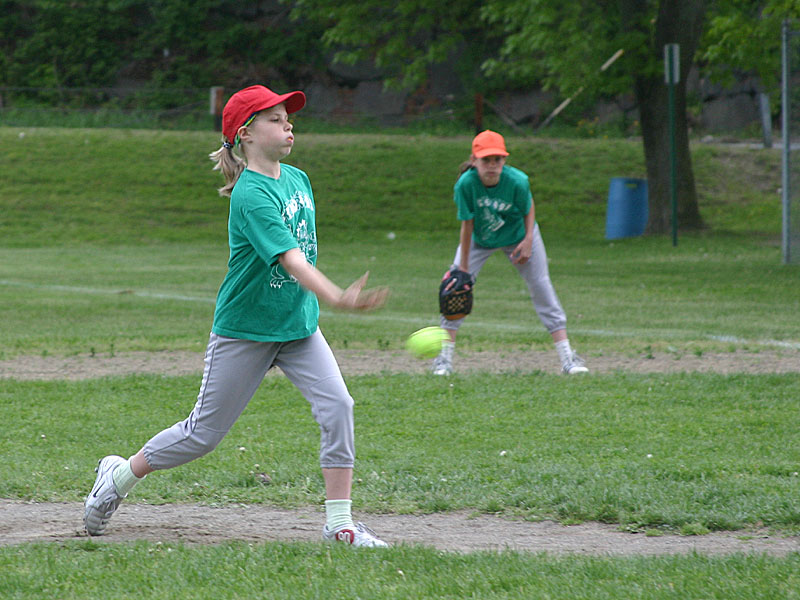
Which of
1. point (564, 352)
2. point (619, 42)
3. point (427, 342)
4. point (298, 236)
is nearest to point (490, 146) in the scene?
point (564, 352)

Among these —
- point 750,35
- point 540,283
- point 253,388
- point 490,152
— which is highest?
point 750,35

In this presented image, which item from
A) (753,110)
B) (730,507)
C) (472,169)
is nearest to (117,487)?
(730,507)

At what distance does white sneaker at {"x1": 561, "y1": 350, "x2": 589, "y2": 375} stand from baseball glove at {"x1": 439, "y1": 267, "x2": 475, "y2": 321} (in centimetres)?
121

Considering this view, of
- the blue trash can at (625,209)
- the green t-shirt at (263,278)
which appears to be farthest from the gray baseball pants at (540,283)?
the blue trash can at (625,209)

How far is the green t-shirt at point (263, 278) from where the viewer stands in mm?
4332

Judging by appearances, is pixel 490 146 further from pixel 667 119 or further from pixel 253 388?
pixel 667 119

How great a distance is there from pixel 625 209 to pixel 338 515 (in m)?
19.1

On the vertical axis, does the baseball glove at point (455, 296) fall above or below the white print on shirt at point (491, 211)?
below

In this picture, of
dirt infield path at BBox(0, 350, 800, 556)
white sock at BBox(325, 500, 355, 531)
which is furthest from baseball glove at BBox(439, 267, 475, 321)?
white sock at BBox(325, 500, 355, 531)

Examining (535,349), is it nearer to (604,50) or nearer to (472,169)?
(472,169)

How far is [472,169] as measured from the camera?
8.56 metres

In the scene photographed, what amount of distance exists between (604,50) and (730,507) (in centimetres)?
1631

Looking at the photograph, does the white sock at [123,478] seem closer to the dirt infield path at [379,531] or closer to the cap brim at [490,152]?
the dirt infield path at [379,531]

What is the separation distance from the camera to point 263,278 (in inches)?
173
